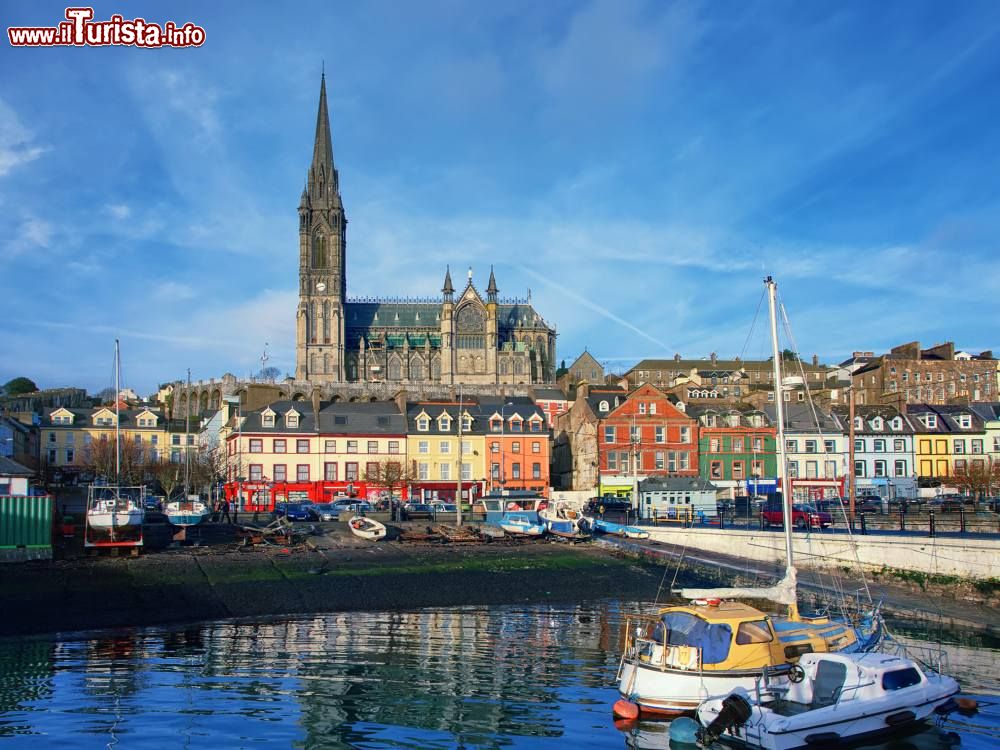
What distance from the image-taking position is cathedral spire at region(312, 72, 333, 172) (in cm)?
16650

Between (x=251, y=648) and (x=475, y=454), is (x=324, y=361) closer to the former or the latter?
(x=475, y=454)

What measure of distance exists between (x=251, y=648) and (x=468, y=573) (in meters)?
14.6

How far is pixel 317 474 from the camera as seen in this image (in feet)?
234

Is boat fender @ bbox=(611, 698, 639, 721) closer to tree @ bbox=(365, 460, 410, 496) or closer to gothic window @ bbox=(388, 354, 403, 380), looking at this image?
tree @ bbox=(365, 460, 410, 496)

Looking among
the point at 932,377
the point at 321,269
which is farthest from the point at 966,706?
the point at 321,269

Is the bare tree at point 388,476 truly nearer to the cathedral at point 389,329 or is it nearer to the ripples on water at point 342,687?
the ripples on water at point 342,687

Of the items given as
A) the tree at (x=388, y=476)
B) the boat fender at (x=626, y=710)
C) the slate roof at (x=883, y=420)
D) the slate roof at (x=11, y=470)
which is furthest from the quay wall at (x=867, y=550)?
the slate roof at (x=883, y=420)

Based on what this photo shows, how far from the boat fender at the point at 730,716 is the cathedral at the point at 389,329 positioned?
129285 mm

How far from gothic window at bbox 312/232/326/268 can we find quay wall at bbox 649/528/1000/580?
4841 inches

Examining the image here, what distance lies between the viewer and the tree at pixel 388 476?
6850cm

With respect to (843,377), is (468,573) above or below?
below

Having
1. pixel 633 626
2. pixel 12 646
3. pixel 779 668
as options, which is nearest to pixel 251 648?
pixel 12 646

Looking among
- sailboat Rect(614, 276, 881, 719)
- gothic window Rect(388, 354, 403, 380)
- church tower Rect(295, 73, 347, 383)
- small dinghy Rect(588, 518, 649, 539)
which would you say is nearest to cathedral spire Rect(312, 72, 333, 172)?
church tower Rect(295, 73, 347, 383)

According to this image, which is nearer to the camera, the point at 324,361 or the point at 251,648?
the point at 251,648
